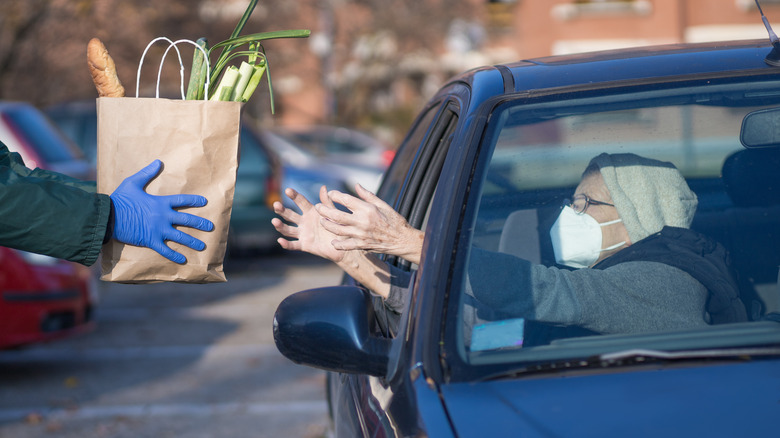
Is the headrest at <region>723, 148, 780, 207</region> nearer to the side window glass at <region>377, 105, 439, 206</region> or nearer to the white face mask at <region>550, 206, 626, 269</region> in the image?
the white face mask at <region>550, 206, 626, 269</region>

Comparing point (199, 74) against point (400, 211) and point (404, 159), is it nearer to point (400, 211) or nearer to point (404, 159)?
point (400, 211)

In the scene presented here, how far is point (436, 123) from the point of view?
2.63 metres

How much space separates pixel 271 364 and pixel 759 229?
4.25m

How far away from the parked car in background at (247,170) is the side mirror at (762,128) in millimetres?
7495

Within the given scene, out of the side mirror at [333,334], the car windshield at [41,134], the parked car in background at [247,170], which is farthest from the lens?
the parked car in background at [247,170]

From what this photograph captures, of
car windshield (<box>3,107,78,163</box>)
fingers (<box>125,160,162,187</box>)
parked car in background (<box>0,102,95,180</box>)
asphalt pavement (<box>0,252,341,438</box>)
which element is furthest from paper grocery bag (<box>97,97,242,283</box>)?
car windshield (<box>3,107,78,163</box>)

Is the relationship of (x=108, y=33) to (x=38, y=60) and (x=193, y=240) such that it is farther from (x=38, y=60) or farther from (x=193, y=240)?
(x=193, y=240)

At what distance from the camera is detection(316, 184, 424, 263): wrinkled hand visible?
6.55ft

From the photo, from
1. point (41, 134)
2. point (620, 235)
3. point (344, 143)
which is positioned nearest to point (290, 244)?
point (620, 235)

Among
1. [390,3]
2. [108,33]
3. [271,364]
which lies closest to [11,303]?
[271,364]

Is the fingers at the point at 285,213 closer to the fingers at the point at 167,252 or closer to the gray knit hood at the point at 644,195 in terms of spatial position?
the fingers at the point at 167,252

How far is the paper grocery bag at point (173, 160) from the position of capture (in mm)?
2166

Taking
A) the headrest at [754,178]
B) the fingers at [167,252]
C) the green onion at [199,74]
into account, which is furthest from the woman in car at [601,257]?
the green onion at [199,74]

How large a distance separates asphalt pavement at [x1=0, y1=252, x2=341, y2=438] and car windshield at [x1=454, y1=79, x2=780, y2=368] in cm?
274
